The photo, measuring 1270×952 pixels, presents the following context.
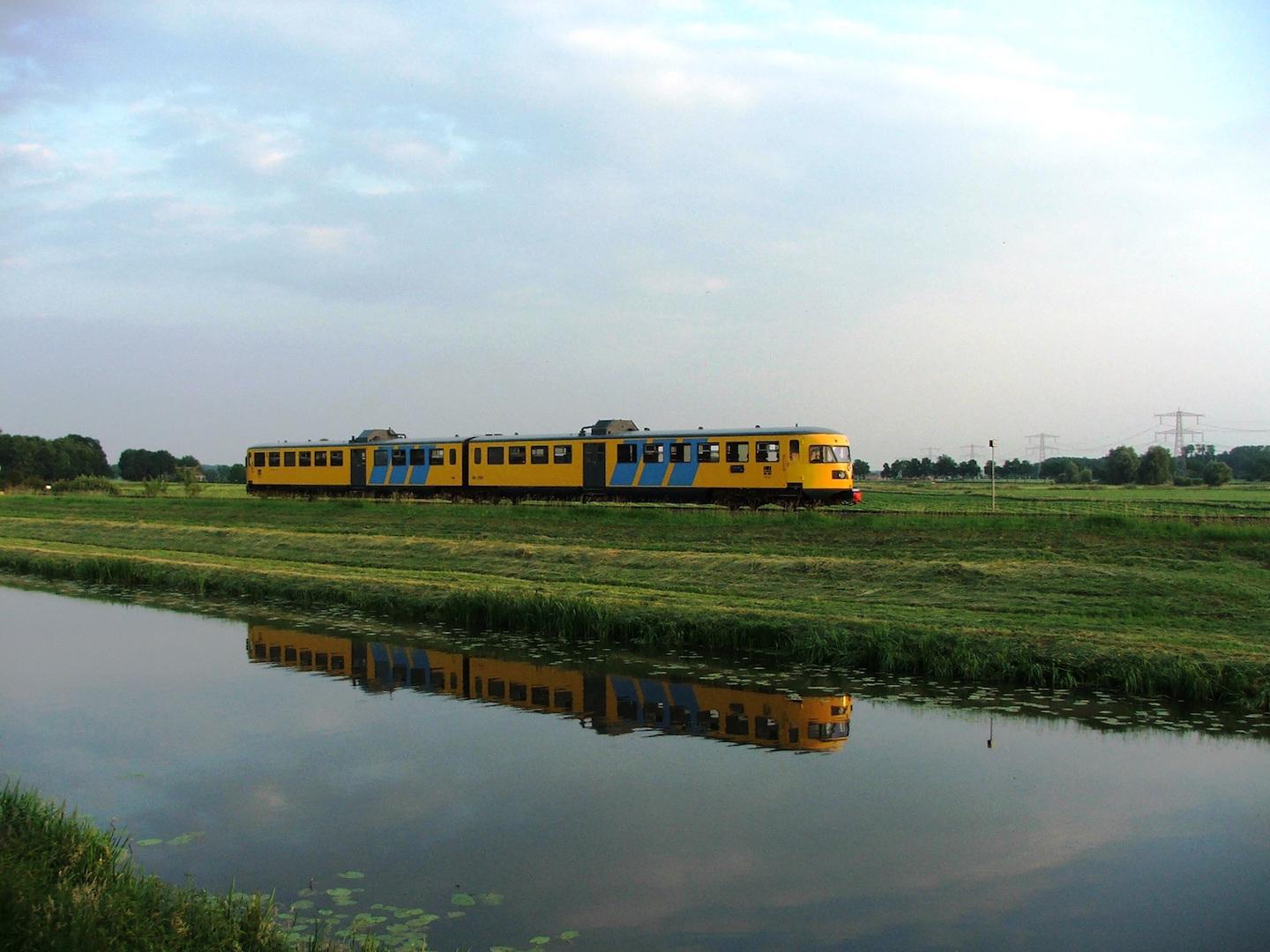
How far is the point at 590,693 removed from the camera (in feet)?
51.8

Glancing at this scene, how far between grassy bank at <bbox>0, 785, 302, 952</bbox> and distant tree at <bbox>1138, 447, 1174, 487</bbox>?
8770 centimetres

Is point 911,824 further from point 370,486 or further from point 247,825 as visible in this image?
point 370,486

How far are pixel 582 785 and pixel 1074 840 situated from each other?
480cm

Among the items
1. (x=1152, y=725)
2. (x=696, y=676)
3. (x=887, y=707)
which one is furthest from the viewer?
(x=696, y=676)

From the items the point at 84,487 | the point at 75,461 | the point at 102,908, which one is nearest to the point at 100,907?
the point at 102,908

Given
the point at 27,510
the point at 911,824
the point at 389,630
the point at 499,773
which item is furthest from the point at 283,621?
the point at 27,510

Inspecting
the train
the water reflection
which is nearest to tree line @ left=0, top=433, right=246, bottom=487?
the train

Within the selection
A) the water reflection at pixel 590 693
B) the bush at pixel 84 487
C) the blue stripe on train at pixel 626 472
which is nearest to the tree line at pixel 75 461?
the bush at pixel 84 487

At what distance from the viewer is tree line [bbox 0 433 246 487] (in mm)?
118075

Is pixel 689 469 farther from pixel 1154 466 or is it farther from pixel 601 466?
pixel 1154 466

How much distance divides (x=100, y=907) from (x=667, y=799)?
5.40 m

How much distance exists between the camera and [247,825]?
10.0m

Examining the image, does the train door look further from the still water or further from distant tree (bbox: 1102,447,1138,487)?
distant tree (bbox: 1102,447,1138,487)

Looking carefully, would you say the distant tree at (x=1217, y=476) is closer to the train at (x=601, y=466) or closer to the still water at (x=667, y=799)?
the train at (x=601, y=466)
